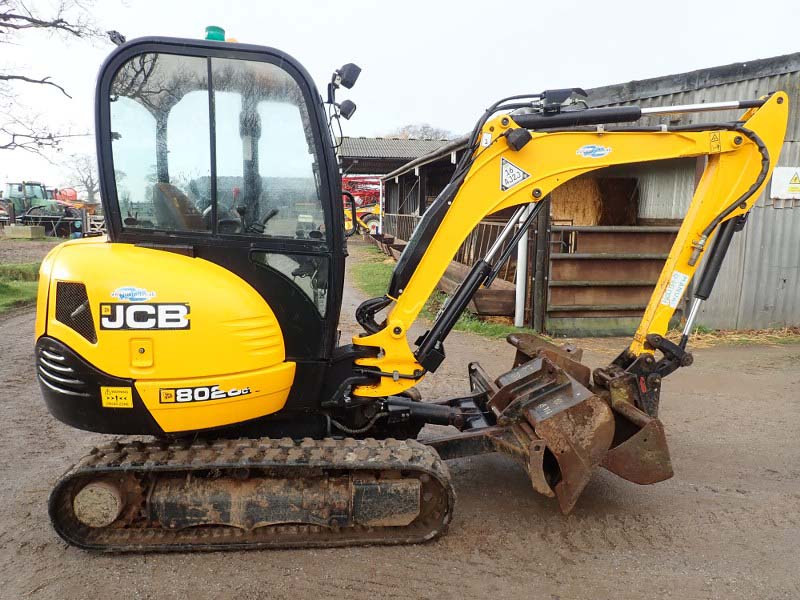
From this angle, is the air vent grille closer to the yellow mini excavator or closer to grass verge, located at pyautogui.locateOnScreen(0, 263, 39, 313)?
the yellow mini excavator

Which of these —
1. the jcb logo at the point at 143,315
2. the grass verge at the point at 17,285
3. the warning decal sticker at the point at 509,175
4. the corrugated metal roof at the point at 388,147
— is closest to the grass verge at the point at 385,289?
the warning decal sticker at the point at 509,175

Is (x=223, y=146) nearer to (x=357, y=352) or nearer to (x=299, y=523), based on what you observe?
(x=357, y=352)

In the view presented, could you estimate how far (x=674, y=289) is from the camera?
13.0 ft

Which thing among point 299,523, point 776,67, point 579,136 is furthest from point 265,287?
point 776,67

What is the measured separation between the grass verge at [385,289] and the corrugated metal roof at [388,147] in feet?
19.9

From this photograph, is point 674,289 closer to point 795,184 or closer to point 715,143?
point 715,143

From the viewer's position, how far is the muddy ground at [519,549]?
2.96 metres

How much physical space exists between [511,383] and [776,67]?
288 inches

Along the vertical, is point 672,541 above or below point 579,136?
below

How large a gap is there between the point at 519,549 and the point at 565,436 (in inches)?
26.6

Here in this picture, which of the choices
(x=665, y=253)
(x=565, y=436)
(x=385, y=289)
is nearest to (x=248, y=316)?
(x=565, y=436)

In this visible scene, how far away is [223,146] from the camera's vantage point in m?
3.26

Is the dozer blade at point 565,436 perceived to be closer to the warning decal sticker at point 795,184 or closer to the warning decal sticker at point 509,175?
the warning decal sticker at point 509,175

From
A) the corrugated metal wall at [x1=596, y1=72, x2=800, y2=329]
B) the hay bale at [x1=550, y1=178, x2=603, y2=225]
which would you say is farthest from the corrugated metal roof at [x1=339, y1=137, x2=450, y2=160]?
the corrugated metal wall at [x1=596, y1=72, x2=800, y2=329]
